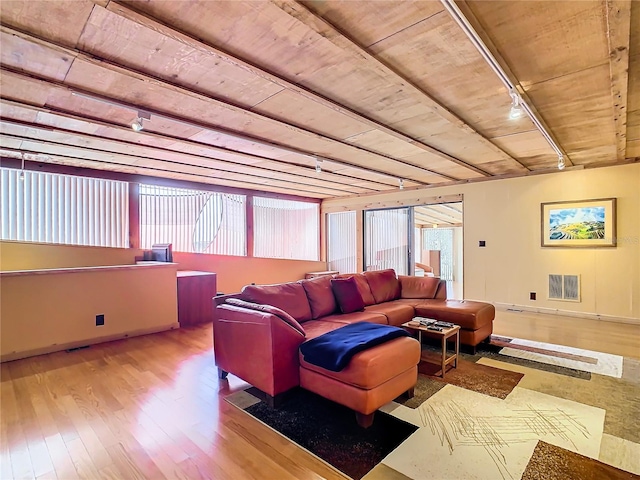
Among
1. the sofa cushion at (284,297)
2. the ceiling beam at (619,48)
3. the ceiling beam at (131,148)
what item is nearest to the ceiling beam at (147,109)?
the ceiling beam at (131,148)

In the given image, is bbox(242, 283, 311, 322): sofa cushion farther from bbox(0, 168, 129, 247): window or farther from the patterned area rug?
bbox(0, 168, 129, 247): window

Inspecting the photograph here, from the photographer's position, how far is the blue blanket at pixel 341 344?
2283 millimetres

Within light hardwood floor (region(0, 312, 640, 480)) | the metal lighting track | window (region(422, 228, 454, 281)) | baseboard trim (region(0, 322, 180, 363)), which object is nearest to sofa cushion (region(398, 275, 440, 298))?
light hardwood floor (region(0, 312, 640, 480))

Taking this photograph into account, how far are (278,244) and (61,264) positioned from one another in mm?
4325

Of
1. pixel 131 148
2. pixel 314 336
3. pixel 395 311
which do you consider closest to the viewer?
pixel 314 336

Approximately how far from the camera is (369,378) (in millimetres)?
2182

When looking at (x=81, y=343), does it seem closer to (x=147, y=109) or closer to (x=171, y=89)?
(x=147, y=109)

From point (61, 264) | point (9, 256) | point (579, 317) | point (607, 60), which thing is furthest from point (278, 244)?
point (607, 60)

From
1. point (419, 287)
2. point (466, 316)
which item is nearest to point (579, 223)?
point (419, 287)

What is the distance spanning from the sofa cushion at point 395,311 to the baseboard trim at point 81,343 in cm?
298

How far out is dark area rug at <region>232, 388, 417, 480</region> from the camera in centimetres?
192

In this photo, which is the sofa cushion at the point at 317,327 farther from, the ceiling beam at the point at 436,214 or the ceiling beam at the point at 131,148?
the ceiling beam at the point at 436,214

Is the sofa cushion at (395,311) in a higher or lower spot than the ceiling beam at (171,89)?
lower

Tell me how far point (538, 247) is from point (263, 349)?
5.40 meters
